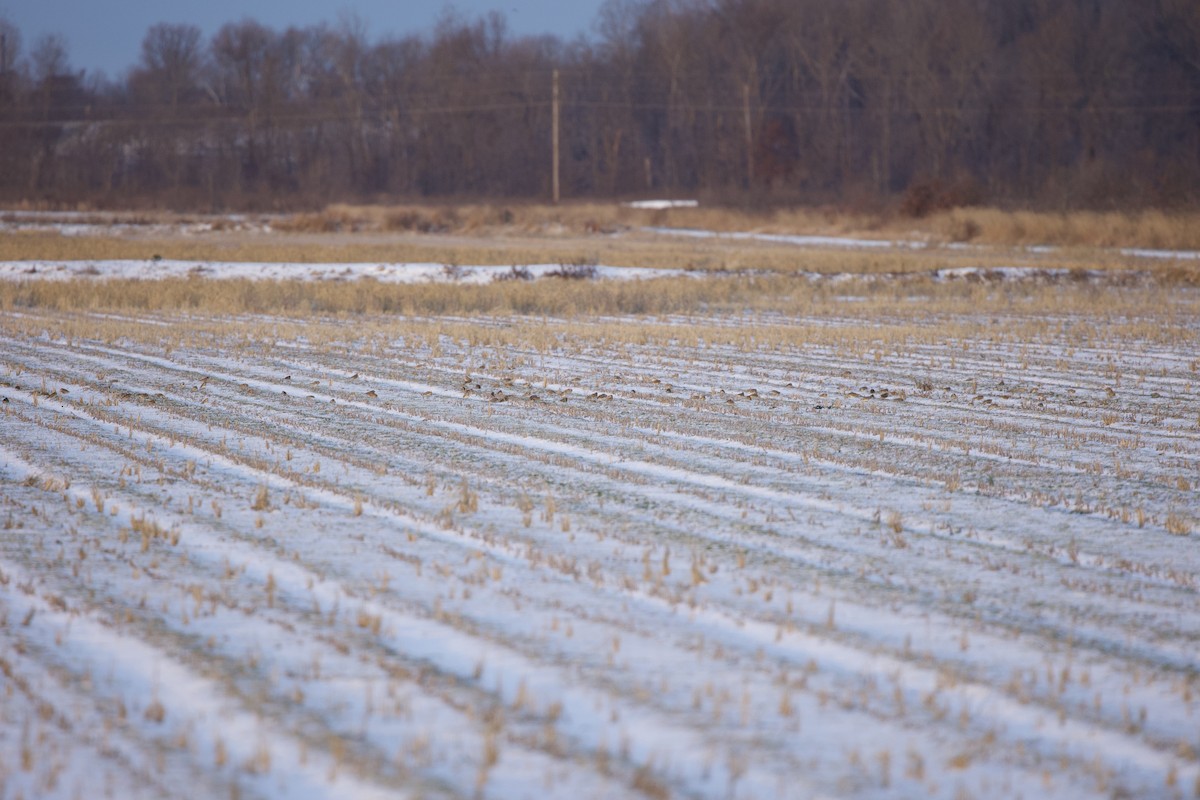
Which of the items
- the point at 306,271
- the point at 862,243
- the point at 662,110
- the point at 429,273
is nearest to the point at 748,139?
the point at 662,110

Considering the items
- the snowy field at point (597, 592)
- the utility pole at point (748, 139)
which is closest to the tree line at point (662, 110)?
the utility pole at point (748, 139)

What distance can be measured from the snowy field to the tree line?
144ft

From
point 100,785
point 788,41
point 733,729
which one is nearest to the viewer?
point 100,785

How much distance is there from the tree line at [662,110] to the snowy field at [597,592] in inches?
1723

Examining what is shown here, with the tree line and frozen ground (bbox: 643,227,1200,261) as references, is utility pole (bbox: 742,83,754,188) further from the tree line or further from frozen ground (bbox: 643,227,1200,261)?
frozen ground (bbox: 643,227,1200,261)

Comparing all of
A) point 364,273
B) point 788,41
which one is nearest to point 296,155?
point 788,41

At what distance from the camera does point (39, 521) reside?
669 centimetres

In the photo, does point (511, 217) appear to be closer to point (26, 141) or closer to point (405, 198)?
point (405, 198)

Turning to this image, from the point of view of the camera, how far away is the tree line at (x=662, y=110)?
209ft

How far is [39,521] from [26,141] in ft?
266

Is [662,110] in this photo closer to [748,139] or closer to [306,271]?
[748,139]

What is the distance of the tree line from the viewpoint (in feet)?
209

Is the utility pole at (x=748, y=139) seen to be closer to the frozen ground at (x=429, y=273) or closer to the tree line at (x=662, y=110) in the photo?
the tree line at (x=662, y=110)

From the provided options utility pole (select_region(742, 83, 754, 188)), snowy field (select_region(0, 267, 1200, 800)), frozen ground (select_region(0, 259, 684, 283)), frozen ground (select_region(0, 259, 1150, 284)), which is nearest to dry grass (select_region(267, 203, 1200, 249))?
frozen ground (select_region(0, 259, 1150, 284))
